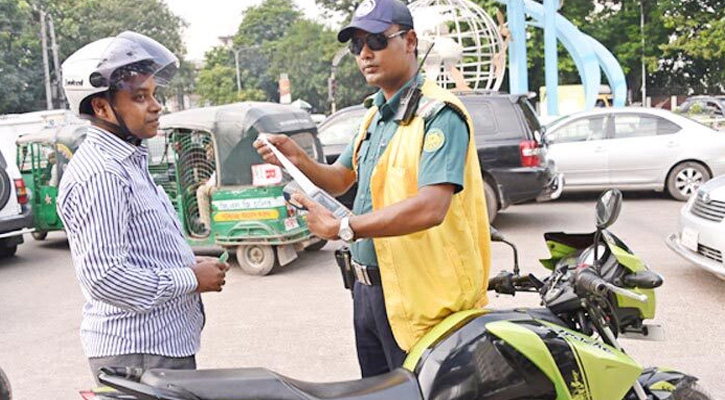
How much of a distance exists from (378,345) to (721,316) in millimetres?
3637

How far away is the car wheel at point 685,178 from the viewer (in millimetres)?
10234

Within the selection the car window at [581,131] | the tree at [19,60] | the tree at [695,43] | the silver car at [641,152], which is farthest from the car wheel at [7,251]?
the tree at [695,43]

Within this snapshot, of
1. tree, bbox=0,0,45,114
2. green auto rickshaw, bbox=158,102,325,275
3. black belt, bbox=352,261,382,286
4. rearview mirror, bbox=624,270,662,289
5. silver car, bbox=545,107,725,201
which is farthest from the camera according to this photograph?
tree, bbox=0,0,45,114

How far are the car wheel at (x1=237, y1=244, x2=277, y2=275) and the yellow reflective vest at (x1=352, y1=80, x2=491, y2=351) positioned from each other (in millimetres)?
5000

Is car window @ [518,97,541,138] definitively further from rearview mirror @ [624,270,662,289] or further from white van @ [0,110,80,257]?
rearview mirror @ [624,270,662,289]

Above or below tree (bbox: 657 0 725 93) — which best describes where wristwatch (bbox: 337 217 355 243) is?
below

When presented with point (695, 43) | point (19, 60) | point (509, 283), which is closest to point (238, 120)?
point (509, 283)

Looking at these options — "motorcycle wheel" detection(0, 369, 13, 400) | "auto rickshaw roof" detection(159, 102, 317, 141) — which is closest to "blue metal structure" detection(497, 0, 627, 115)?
"auto rickshaw roof" detection(159, 102, 317, 141)

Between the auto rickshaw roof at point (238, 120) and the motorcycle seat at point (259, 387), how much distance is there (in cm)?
542

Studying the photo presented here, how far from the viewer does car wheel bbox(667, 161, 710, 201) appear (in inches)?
403

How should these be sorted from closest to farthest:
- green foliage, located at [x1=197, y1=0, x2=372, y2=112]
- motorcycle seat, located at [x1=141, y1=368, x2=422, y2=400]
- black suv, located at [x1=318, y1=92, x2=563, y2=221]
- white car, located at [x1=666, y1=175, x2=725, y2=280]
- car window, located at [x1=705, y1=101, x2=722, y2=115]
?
motorcycle seat, located at [x1=141, y1=368, x2=422, y2=400], white car, located at [x1=666, y1=175, x2=725, y2=280], black suv, located at [x1=318, y1=92, x2=563, y2=221], car window, located at [x1=705, y1=101, x2=722, y2=115], green foliage, located at [x1=197, y1=0, x2=372, y2=112]

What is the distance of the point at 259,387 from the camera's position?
1795 mm

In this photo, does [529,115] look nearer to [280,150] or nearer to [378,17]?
[280,150]

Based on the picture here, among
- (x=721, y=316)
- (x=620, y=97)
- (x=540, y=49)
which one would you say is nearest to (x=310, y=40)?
(x=540, y=49)
